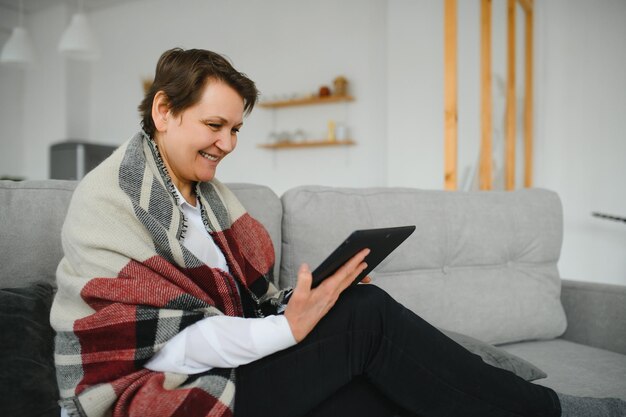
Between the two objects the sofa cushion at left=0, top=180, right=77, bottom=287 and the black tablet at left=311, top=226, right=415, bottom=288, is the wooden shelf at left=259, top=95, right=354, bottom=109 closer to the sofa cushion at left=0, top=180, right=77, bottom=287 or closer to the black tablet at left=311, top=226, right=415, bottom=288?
the sofa cushion at left=0, top=180, right=77, bottom=287

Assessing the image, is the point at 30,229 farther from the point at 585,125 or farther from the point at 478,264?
the point at 585,125

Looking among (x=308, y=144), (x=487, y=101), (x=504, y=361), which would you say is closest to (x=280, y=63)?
→ (x=308, y=144)

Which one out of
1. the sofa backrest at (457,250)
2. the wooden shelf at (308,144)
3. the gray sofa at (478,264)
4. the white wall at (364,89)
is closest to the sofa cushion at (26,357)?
the gray sofa at (478,264)

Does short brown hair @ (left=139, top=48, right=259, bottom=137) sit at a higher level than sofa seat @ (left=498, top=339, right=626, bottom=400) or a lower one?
higher

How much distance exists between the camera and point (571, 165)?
3.32 meters

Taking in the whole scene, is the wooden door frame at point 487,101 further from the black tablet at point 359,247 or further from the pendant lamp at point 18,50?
the pendant lamp at point 18,50

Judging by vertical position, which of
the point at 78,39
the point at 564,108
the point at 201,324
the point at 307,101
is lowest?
the point at 201,324

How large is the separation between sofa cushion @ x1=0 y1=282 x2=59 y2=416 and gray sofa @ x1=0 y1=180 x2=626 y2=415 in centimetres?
18

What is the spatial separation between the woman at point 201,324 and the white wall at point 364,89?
2.00 m

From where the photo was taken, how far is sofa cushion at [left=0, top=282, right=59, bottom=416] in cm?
86

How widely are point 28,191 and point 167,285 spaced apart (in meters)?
0.57

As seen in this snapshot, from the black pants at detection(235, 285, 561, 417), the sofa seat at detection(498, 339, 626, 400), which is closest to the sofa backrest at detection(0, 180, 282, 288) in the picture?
the black pants at detection(235, 285, 561, 417)

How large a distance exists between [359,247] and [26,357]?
654 mm

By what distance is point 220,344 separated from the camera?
0.88 metres
